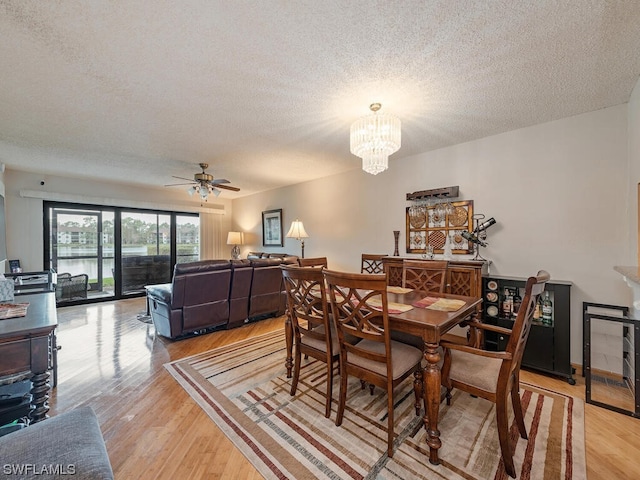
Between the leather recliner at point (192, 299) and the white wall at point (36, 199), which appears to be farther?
the white wall at point (36, 199)

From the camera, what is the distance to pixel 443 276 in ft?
8.45

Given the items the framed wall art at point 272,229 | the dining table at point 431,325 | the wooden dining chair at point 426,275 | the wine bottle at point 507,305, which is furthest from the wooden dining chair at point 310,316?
the framed wall art at point 272,229

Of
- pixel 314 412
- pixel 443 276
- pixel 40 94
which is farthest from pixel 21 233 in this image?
pixel 443 276

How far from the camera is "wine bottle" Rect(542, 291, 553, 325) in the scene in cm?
253

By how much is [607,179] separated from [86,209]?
314 inches

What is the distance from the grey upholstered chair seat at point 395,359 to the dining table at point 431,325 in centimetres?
11

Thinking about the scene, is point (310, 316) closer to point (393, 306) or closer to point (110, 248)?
point (393, 306)

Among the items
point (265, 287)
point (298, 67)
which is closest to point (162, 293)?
point (265, 287)

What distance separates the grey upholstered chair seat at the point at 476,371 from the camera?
1.49 metres

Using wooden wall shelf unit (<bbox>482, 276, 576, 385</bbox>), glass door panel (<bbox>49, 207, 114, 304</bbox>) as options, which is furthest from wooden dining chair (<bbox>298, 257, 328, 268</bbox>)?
glass door panel (<bbox>49, 207, 114, 304</bbox>)

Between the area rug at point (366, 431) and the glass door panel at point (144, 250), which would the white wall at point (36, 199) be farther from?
the area rug at point (366, 431)

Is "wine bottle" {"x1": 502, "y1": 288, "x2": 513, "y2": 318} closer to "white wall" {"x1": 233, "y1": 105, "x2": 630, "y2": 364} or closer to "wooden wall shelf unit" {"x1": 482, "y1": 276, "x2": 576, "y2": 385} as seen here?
"wooden wall shelf unit" {"x1": 482, "y1": 276, "x2": 576, "y2": 385}

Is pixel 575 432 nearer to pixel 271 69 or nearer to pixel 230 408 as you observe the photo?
pixel 230 408

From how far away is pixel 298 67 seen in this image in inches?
73.3
